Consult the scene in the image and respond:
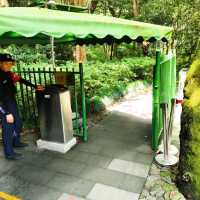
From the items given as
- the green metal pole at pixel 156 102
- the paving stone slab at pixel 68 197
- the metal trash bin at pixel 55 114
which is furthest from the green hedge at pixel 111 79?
the paving stone slab at pixel 68 197

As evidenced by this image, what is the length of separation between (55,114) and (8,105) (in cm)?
87

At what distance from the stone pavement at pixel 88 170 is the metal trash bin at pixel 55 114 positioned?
340 mm

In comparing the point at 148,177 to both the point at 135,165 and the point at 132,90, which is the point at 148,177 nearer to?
the point at 135,165

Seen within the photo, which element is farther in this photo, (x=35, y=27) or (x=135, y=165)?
(x=135, y=165)

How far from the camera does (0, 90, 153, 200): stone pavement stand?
3.91m

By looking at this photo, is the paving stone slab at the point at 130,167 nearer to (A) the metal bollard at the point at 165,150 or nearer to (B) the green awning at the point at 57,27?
(A) the metal bollard at the point at 165,150

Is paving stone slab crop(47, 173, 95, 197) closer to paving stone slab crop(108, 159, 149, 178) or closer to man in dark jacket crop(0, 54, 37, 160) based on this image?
paving stone slab crop(108, 159, 149, 178)

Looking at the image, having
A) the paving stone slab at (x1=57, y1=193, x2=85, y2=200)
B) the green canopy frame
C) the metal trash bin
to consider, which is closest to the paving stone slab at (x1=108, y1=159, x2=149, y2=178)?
the paving stone slab at (x1=57, y1=193, x2=85, y2=200)

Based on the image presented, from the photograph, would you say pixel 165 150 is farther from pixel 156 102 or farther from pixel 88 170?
pixel 88 170

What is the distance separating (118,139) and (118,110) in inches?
90.9

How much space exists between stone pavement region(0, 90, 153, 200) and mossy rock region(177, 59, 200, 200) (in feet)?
2.41

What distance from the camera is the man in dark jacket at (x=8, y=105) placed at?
4.50 m

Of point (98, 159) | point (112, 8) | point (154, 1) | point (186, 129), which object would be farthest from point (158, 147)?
point (112, 8)

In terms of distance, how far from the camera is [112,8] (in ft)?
51.2
